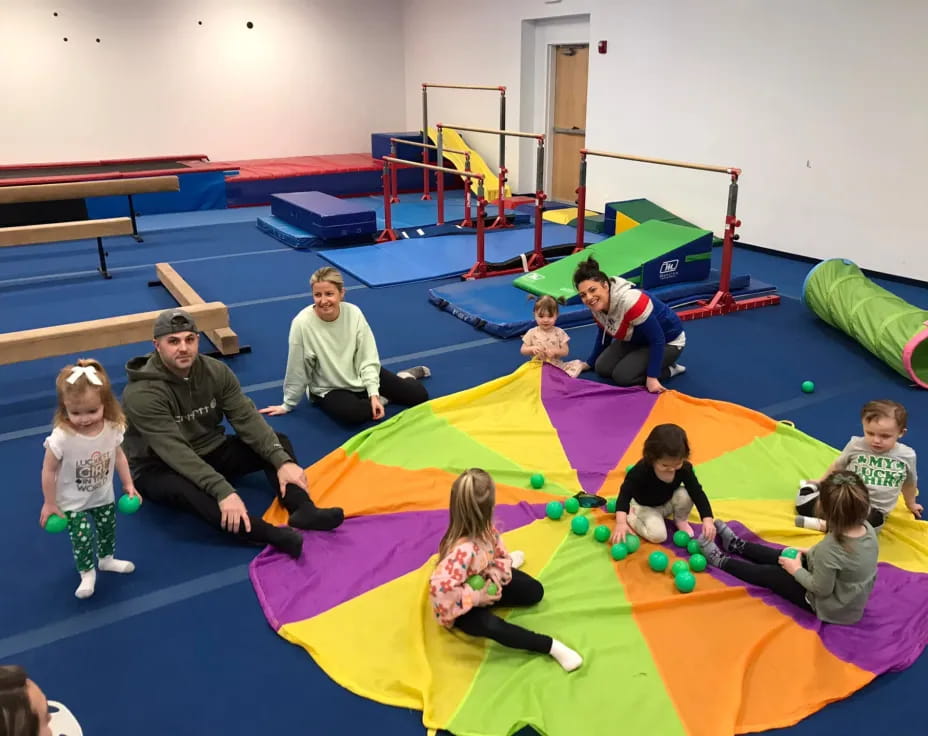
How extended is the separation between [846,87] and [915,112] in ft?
2.82

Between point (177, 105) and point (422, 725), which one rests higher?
point (177, 105)

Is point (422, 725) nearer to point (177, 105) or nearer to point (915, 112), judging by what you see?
point (915, 112)

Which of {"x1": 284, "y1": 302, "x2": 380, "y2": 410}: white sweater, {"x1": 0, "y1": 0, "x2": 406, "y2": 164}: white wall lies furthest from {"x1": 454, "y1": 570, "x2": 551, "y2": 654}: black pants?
{"x1": 0, "y1": 0, "x2": 406, "y2": 164}: white wall

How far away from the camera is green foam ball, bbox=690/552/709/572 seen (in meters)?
Answer: 3.49

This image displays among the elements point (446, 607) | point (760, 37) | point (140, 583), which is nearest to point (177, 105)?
point (760, 37)

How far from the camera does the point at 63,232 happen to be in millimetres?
8586

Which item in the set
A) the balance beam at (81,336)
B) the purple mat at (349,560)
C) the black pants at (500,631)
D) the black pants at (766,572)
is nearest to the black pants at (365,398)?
the purple mat at (349,560)

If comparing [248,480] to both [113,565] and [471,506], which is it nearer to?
[113,565]

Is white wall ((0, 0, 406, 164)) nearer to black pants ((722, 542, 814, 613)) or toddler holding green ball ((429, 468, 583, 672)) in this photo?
toddler holding green ball ((429, 468, 583, 672))

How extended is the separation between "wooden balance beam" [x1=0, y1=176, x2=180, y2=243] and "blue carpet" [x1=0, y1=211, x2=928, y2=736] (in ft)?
2.86

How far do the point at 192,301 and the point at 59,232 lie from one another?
2617 mm

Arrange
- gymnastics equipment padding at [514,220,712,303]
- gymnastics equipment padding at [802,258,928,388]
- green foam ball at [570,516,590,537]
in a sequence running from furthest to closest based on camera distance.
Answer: gymnastics equipment padding at [514,220,712,303]
gymnastics equipment padding at [802,258,928,388]
green foam ball at [570,516,590,537]

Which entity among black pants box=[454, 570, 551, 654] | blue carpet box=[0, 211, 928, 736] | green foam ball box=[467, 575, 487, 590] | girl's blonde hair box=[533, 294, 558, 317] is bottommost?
blue carpet box=[0, 211, 928, 736]

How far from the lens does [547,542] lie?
377 centimetres
